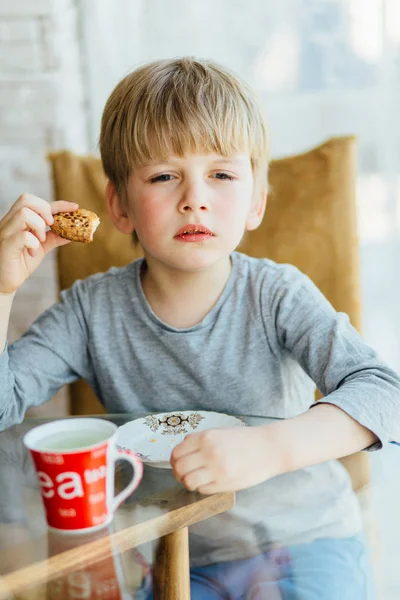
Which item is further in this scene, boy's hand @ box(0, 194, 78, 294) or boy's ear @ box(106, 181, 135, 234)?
boy's ear @ box(106, 181, 135, 234)

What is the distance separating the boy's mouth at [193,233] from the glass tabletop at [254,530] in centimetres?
40

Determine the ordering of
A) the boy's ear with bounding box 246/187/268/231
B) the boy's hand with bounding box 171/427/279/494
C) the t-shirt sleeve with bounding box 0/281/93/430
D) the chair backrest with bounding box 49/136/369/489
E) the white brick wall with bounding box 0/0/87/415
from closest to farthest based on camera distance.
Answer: the boy's hand with bounding box 171/427/279/494 < the t-shirt sleeve with bounding box 0/281/93/430 < the boy's ear with bounding box 246/187/268/231 < the chair backrest with bounding box 49/136/369/489 < the white brick wall with bounding box 0/0/87/415

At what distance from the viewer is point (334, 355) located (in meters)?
1.05

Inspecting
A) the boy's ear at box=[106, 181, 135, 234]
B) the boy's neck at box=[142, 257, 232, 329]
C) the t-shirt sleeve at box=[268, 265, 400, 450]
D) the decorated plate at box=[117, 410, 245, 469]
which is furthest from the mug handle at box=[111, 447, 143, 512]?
the boy's ear at box=[106, 181, 135, 234]

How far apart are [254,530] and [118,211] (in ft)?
2.16

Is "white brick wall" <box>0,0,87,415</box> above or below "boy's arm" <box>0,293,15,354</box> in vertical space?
above

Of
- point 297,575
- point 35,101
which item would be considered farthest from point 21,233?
point 35,101

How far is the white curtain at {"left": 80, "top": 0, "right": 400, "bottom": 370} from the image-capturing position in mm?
1905

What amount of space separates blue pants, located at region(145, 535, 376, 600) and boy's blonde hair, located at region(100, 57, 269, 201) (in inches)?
23.6

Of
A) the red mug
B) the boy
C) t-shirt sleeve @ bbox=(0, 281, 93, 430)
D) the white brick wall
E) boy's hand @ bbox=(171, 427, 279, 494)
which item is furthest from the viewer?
the white brick wall

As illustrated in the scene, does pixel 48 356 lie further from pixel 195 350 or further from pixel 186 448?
pixel 186 448

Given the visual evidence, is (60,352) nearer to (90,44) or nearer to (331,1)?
(90,44)

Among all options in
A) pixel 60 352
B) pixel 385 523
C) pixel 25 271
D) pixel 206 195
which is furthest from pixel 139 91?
pixel 385 523

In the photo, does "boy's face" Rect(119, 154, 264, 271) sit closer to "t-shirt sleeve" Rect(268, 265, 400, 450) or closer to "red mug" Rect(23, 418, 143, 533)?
"t-shirt sleeve" Rect(268, 265, 400, 450)
